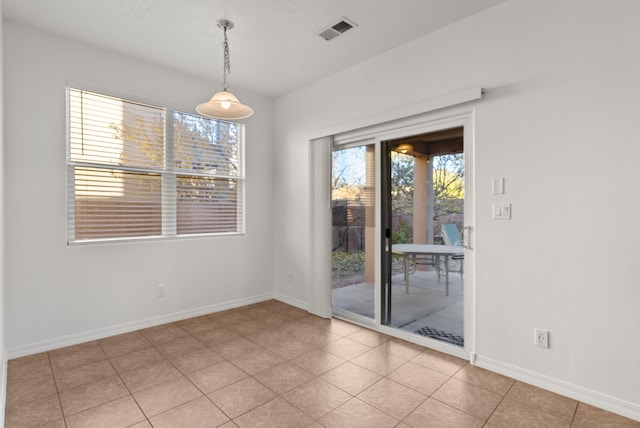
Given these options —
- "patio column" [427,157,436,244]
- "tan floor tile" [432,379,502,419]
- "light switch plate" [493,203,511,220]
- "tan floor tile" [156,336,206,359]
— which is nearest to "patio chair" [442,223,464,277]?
"patio column" [427,157,436,244]

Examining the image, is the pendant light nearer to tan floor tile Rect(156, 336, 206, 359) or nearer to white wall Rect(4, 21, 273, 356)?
white wall Rect(4, 21, 273, 356)

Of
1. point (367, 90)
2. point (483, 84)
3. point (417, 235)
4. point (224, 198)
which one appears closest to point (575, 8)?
point (483, 84)

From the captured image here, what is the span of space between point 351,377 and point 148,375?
1.56 metres

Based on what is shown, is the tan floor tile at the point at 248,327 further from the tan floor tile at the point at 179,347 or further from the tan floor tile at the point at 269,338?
the tan floor tile at the point at 179,347

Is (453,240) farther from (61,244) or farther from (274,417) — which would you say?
(61,244)

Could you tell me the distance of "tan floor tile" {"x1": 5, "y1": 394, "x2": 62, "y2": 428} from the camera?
1936 mm

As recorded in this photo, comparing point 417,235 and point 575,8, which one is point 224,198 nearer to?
point 417,235

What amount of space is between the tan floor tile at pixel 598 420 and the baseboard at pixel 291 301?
276cm

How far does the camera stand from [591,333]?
7.00ft

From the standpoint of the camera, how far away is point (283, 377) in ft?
8.15

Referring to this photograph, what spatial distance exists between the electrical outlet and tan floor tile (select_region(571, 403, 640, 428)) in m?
0.40

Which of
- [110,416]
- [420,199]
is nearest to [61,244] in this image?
[110,416]

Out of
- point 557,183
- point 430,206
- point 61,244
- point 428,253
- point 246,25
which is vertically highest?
point 246,25

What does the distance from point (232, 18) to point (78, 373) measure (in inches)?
121
